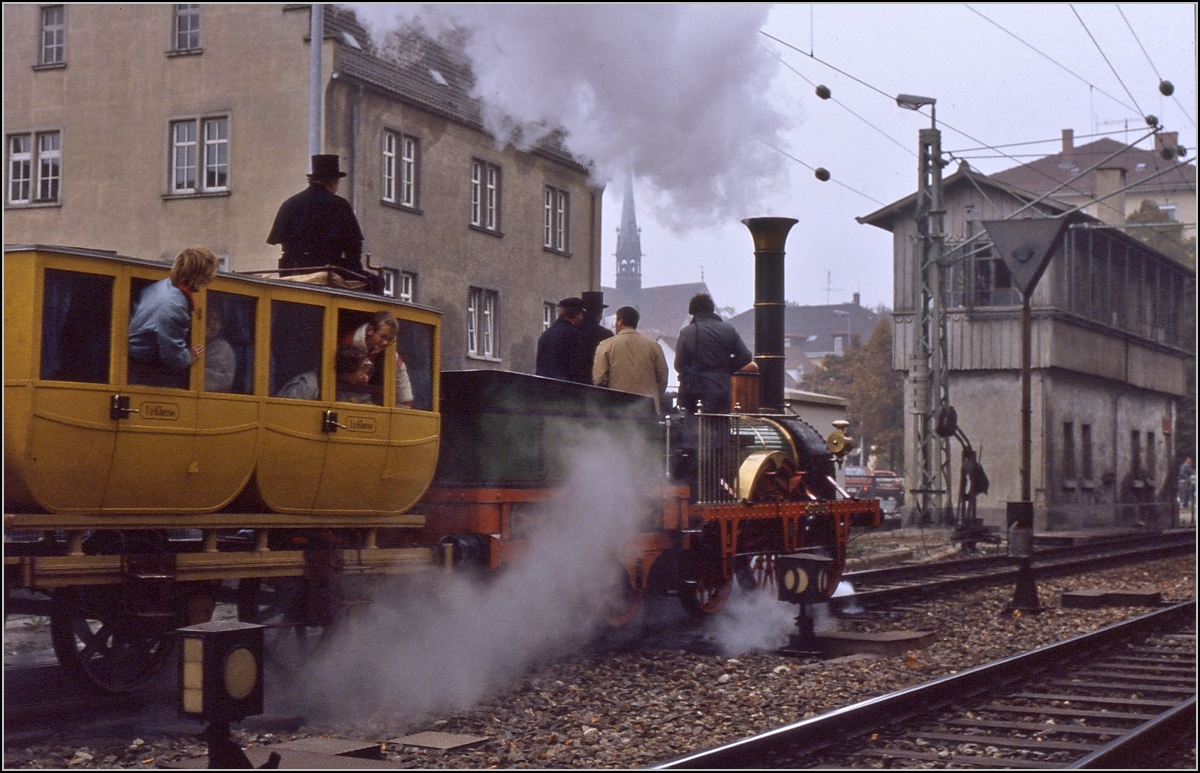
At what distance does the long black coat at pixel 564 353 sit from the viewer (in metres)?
10.9

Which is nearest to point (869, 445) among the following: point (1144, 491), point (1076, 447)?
point (1144, 491)

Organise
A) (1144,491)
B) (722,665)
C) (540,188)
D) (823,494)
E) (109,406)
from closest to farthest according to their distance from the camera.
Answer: (109,406)
(722,665)
(823,494)
(540,188)
(1144,491)

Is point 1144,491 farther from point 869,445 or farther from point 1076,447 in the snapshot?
point 869,445

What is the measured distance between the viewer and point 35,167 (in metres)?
29.2

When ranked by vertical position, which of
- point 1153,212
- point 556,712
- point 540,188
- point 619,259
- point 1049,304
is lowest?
point 556,712

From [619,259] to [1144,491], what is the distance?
127 m

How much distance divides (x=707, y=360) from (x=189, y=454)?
565 cm

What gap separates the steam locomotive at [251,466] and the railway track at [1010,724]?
2.51m

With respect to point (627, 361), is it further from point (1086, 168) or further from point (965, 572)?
point (1086, 168)

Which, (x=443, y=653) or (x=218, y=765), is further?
(x=443, y=653)

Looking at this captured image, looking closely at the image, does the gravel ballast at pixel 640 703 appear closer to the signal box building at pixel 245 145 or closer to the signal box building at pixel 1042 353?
the signal box building at pixel 245 145

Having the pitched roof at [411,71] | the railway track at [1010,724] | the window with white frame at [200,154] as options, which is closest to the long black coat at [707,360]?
the railway track at [1010,724]

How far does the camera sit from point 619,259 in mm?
169000

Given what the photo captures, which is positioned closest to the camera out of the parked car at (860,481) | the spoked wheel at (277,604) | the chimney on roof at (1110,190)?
the spoked wheel at (277,604)
